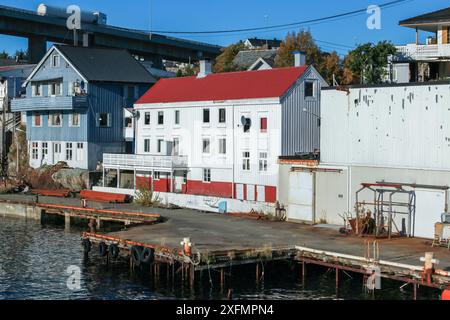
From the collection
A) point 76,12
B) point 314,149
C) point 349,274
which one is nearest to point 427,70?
point 314,149

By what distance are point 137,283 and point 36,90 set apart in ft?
144

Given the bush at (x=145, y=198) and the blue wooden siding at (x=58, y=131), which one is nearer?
the bush at (x=145, y=198)

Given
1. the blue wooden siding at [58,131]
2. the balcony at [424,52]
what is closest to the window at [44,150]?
the blue wooden siding at [58,131]

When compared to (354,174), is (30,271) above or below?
below

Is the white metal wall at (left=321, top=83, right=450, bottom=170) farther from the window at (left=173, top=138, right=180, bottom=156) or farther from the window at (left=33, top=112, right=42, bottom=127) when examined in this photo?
the window at (left=33, top=112, right=42, bottom=127)

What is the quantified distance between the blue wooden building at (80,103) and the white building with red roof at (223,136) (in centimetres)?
684

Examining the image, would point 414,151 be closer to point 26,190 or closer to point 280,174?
point 280,174

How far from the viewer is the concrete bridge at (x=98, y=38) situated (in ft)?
321

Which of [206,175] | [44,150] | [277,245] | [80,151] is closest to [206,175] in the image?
[206,175]

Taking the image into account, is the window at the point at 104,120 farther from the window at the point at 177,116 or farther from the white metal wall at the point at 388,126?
the white metal wall at the point at 388,126

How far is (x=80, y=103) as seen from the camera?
225ft

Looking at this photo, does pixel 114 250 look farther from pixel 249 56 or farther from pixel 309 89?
pixel 249 56

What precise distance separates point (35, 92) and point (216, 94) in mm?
25325

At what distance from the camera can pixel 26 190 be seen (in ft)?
218
